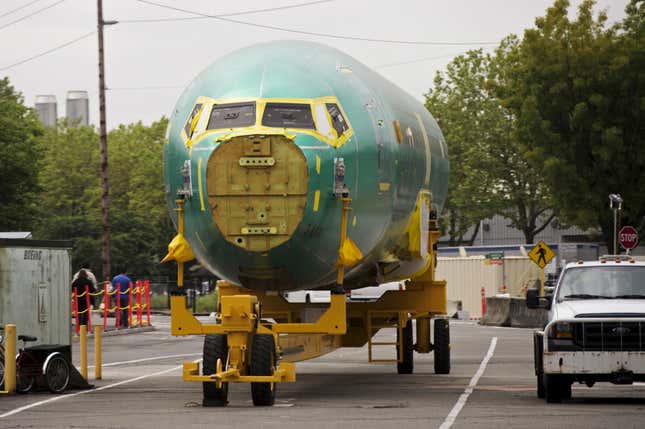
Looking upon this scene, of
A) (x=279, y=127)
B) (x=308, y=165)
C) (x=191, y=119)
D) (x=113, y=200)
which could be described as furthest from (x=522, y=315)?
(x=113, y=200)

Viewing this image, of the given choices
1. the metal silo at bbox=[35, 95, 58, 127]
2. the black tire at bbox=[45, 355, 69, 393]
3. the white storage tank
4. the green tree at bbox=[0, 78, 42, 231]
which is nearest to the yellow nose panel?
the black tire at bbox=[45, 355, 69, 393]

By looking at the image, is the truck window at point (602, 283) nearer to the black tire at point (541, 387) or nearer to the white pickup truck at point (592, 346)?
the white pickup truck at point (592, 346)

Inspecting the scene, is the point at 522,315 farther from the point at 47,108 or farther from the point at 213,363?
the point at 47,108

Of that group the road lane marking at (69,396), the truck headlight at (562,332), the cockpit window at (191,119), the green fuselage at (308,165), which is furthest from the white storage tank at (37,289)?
the truck headlight at (562,332)

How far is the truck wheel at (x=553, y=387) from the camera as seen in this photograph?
17844mm

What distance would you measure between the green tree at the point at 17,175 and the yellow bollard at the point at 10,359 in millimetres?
39658

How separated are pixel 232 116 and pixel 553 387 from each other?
15.6ft

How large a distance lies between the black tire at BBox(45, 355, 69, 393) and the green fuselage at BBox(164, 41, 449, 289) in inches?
118

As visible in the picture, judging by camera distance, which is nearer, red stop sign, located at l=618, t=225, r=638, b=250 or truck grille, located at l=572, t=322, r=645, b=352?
truck grille, located at l=572, t=322, r=645, b=352

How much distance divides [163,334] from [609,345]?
2553 centimetres

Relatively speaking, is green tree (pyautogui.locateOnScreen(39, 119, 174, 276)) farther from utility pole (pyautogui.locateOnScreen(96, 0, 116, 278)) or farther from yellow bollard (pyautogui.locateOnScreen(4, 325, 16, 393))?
yellow bollard (pyautogui.locateOnScreen(4, 325, 16, 393))

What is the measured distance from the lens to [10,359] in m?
20.0

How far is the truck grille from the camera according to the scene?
17.6 m

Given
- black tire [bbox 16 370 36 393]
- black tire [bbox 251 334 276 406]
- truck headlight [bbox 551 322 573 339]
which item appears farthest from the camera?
black tire [bbox 16 370 36 393]
